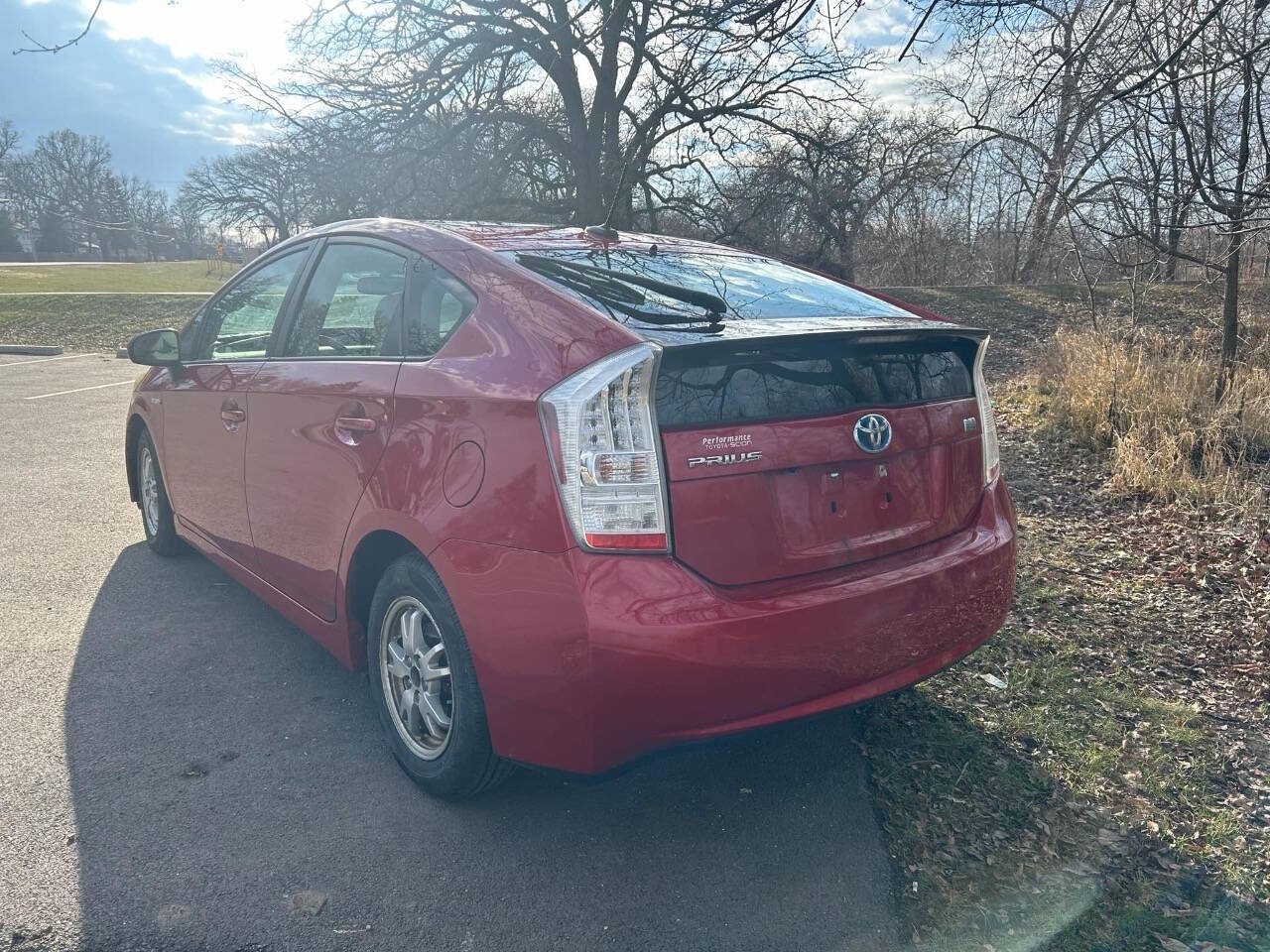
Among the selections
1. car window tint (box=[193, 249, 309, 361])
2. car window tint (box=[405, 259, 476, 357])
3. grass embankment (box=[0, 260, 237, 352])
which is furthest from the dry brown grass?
grass embankment (box=[0, 260, 237, 352])

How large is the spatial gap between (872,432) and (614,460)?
76 cm

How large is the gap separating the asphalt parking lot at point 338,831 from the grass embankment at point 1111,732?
0.70 ft

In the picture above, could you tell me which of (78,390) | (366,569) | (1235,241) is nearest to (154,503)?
(366,569)

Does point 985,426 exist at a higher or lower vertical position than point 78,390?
higher

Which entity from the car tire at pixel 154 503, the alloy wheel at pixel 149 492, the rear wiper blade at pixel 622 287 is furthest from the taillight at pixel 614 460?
the alloy wheel at pixel 149 492

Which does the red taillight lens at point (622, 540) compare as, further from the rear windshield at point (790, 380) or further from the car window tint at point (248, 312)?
the car window tint at point (248, 312)

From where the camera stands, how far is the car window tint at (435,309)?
2.85 metres

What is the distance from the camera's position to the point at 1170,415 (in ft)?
20.8

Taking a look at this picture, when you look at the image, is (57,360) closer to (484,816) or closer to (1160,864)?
(484,816)

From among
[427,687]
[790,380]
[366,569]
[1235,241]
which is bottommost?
[427,687]

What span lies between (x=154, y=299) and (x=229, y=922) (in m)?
25.6

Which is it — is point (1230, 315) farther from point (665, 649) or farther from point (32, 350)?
point (32, 350)

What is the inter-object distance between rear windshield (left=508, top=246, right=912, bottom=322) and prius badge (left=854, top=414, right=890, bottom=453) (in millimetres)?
412

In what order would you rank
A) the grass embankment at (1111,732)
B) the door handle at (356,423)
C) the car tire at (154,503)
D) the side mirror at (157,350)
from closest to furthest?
the grass embankment at (1111,732), the door handle at (356,423), the side mirror at (157,350), the car tire at (154,503)
